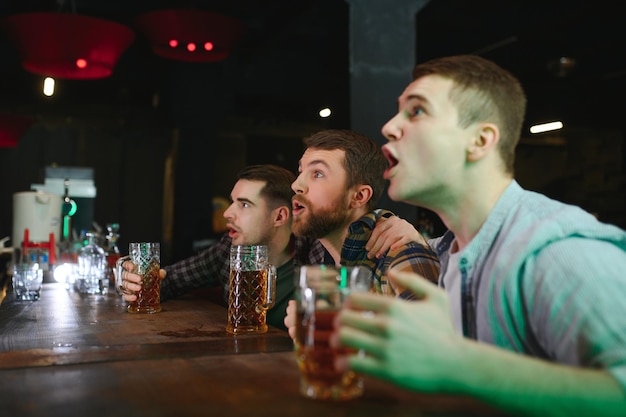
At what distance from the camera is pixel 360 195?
7.61 feet

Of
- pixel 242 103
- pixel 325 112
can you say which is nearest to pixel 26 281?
pixel 242 103

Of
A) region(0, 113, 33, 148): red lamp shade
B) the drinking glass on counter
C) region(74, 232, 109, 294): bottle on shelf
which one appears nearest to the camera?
the drinking glass on counter

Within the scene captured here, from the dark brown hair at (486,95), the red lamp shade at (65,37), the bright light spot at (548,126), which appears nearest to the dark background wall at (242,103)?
the bright light spot at (548,126)

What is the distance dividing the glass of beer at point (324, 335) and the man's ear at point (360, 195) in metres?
1.24

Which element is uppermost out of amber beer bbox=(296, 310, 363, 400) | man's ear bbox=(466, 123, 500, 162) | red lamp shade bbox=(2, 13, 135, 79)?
red lamp shade bbox=(2, 13, 135, 79)

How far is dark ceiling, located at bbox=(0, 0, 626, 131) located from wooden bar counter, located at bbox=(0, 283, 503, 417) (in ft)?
10.6

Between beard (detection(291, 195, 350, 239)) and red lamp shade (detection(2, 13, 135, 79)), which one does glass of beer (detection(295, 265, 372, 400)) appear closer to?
beard (detection(291, 195, 350, 239))

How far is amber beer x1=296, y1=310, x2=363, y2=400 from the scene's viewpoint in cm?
104

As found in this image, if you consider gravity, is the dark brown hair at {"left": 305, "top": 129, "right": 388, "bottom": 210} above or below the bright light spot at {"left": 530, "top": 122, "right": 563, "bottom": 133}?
below

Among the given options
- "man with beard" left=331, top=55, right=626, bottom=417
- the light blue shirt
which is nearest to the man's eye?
"man with beard" left=331, top=55, right=626, bottom=417

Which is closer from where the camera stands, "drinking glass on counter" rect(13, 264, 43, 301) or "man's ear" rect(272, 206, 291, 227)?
"drinking glass on counter" rect(13, 264, 43, 301)

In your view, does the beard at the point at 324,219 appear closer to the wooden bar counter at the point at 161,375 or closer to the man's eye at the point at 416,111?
the wooden bar counter at the point at 161,375

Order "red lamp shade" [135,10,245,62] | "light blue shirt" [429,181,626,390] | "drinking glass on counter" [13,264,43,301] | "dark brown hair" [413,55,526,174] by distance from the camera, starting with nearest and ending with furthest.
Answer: "light blue shirt" [429,181,626,390], "dark brown hair" [413,55,526,174], "drinking glass on counter" [13,264,43,301], "red lamp shade" [135,10,245,62]

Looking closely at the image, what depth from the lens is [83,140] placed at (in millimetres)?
10430
